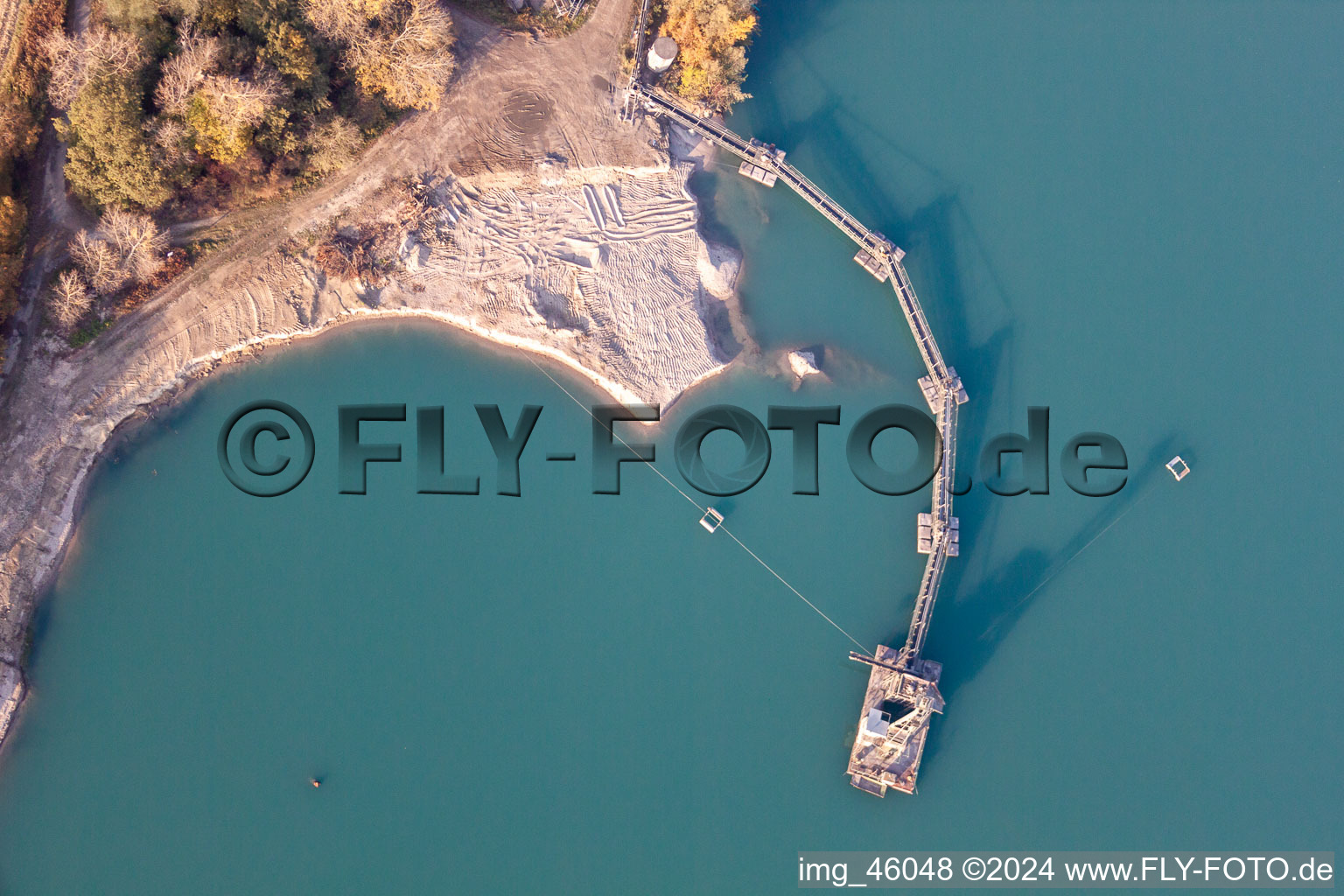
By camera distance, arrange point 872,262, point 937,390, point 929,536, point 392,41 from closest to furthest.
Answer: point 392,41 < point 929,536 < point 937,390 < point 872,262

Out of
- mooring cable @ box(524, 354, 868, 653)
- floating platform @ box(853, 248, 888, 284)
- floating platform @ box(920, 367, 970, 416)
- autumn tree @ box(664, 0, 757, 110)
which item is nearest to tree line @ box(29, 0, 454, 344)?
autumn tree @ box(664, 0, 757, 110)

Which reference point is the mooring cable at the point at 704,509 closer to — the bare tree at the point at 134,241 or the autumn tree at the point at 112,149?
the bare tree at the point at 134,241

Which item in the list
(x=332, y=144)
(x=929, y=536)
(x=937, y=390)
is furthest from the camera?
(x=937, y=390)

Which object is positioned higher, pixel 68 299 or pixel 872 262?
pixel 872 262

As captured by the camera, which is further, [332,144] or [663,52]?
[663,52]

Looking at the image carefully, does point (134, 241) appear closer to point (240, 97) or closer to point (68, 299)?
point (68, 299)

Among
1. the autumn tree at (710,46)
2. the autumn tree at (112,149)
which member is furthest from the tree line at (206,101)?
the autumn tree at (710,46)

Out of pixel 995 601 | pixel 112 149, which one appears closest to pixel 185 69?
pixel 112 149

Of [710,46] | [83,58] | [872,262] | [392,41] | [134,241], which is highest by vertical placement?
[710,46]
